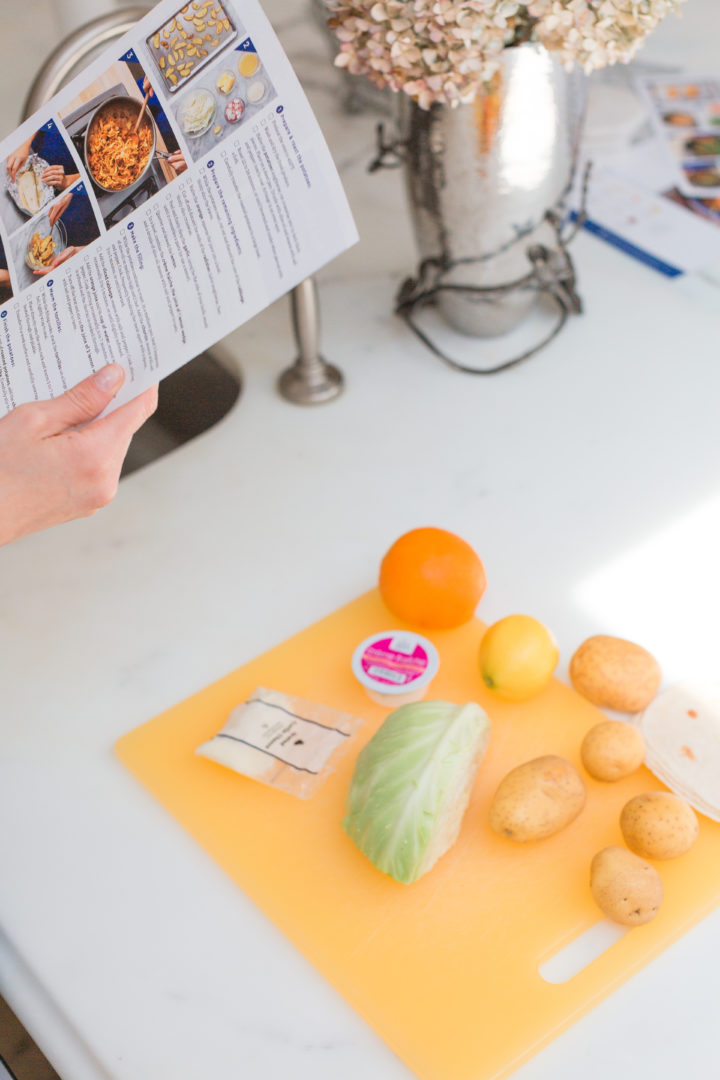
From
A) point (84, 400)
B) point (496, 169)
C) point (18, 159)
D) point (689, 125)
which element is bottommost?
point (689, 125)

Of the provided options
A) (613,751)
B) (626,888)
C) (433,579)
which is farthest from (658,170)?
(626,888)

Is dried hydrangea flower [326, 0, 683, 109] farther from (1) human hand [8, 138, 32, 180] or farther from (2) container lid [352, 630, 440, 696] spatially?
(2) container lid [352, 630, 440, 696]

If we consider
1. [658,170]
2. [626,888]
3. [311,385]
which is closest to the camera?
[626,888]

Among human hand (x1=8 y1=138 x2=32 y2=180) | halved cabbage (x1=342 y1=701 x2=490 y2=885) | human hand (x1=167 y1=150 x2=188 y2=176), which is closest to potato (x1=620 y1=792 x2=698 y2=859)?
halved cabbage (x1=342 y1=701 x2=490 y2=885)

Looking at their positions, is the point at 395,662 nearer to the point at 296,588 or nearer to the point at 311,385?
the point at 296,588

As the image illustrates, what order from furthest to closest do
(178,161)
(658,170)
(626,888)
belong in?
(658,170), (178,161), (626,888)

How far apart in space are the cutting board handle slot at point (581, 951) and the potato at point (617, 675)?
188 millimetres

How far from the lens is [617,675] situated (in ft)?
2.78

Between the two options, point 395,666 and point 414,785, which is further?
point 395,666

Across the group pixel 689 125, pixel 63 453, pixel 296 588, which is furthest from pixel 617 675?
pixel 689 125

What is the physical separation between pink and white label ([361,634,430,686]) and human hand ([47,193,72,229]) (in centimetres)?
45

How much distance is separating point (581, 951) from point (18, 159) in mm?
776

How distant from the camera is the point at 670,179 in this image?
151 centimetres

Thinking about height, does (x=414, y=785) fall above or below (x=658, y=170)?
above
